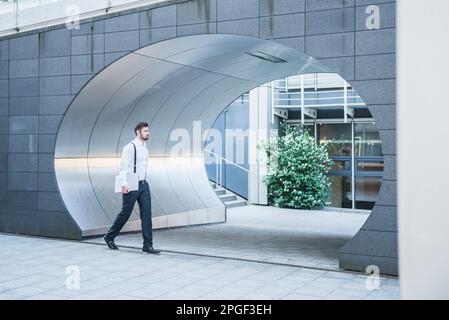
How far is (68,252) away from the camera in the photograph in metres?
7.97

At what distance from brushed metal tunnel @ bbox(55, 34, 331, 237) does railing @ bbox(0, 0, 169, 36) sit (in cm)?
85

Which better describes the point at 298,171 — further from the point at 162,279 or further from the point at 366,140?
the point at 162,279

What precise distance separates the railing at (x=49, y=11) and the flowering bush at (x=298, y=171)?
8.11 m

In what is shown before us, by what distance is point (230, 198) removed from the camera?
1680 centimetres

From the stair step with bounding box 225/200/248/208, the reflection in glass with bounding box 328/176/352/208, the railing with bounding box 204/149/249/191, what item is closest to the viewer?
the stair step with bounding box 225/200/248/208

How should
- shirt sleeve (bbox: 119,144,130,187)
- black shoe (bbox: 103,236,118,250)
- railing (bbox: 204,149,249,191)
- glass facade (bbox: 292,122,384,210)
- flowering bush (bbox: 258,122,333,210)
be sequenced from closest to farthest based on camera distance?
shirt sleeve (bbox: 119,144,130,187) < black shoe (bbox: 103,236,118,250) < flowering bush (bbox: 258,122,333,210) < glass facade (bbox: 292,122,384,210) < railing (bbox: 204,149,249,191)

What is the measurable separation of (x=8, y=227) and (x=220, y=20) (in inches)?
204

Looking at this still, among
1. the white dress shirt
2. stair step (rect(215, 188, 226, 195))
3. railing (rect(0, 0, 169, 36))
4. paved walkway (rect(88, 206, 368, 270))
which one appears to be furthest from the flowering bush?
the white dress shirt

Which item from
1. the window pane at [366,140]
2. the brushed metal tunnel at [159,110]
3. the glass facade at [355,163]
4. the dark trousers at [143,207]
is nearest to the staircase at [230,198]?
the glass facade at [355,163]

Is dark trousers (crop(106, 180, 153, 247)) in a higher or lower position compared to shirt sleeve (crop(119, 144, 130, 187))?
lower

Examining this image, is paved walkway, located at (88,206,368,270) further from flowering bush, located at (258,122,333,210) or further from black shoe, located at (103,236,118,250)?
flowering bush, located at (258,122,333,210)

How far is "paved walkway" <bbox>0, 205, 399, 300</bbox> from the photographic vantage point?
553 centimetres

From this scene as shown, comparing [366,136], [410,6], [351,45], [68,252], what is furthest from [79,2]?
[366,136]
